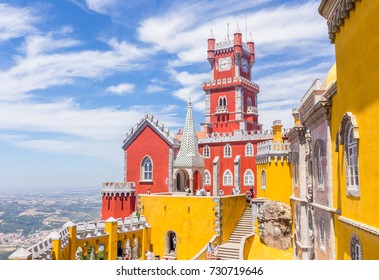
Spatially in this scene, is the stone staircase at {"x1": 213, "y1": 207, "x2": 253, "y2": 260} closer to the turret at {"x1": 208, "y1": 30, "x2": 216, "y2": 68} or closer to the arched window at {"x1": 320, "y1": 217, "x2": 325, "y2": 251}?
the arched window at {"x1": 320, "y1": 217, "x2": 325, "y2": 251}

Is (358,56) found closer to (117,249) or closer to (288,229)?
(288,229)

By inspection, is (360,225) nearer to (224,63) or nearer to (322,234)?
(322,234)

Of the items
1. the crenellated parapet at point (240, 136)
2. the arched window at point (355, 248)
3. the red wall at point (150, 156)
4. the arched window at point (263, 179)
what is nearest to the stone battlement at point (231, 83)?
the crenellated parapet at point (240, 136)

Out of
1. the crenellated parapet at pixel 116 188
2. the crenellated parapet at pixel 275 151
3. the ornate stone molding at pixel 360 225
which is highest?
the crenellated parapet at pixel 275 151

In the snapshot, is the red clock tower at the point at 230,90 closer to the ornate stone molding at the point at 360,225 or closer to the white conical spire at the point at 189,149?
the white conical spire at the point at 189,149

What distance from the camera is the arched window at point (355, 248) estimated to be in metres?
9.58

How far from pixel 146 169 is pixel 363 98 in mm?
26796

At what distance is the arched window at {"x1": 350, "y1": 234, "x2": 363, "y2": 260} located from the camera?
958cm

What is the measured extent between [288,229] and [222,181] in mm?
13381

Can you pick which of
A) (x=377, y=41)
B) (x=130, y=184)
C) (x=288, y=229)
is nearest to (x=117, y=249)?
(x=130, y=184)

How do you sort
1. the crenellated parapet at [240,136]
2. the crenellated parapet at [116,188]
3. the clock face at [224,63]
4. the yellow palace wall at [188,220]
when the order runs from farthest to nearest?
the clock face at [224,63], the crenellated parapet at [240,136], the crenellated parapet at [116,188], the yellow palace wall at [188,220]

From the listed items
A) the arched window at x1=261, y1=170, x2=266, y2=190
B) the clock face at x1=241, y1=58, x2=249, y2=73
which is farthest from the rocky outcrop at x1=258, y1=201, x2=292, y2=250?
the clock face at x1=241, y1=58, x2=249, y2=73

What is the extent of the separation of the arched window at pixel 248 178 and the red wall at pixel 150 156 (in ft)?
26.9
